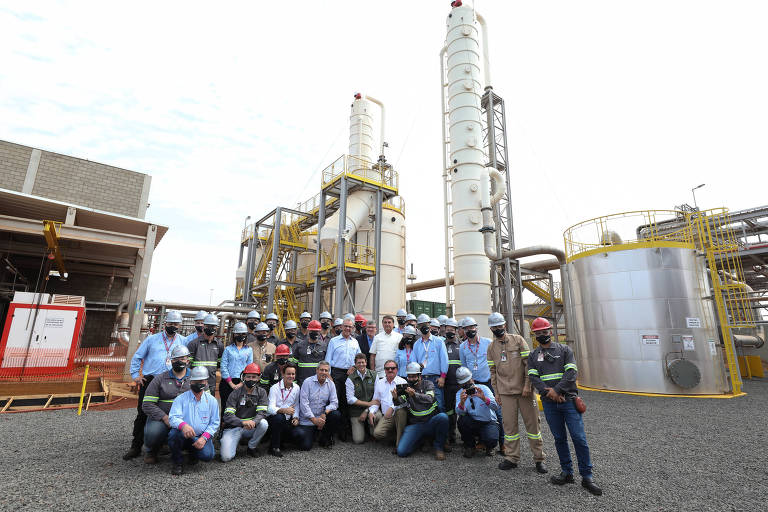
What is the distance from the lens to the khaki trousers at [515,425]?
17.0ft

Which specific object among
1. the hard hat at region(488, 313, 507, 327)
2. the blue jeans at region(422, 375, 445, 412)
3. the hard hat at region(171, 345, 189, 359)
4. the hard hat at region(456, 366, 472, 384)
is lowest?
the blue jeans at region(422, 375, 445, 412)

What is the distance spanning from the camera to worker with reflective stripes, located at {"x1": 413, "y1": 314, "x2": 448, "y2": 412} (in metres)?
6.52

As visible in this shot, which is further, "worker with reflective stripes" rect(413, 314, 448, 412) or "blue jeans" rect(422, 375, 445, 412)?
"worker with reflective stripes" rect(413, 314, 448, 412)

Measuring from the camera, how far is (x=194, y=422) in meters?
5.09

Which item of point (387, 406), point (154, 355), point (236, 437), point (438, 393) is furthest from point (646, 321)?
point (154, 355)

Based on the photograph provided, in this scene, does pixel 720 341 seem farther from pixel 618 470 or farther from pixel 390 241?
pixel 390 241

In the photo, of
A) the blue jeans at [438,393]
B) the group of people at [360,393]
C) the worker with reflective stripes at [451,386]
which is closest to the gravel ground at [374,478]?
the group of people at [360,393]

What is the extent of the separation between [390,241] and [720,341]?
1445cm

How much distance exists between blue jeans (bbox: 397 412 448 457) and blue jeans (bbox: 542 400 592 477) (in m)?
1.65

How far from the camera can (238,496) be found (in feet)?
13.9

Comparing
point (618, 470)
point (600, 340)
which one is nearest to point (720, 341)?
point (600, 340)

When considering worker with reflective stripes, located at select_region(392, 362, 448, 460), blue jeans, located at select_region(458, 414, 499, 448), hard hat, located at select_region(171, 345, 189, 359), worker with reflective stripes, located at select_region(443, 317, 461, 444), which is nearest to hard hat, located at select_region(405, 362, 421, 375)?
worker with reflective stripes, located at select_region(392, 362, 448, 460)

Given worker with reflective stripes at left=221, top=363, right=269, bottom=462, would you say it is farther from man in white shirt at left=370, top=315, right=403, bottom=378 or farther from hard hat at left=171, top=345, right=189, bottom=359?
man in white shirt at left=370, top=315, right=403, bottom=378

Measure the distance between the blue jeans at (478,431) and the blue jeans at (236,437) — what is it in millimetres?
3070
